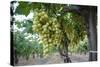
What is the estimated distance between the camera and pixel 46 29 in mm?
1474

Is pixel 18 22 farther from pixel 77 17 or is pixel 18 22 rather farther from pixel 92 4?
pixel 92 4

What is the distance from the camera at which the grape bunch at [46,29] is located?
1.45m

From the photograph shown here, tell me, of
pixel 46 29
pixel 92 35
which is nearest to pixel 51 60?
pixel 46 29

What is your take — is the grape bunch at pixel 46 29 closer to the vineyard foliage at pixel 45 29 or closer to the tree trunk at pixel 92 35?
the vineyard foliage at pixel 45 29

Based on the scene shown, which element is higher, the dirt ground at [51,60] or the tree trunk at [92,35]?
the tree trunk at [92,35]

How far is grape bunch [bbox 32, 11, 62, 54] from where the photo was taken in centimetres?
145

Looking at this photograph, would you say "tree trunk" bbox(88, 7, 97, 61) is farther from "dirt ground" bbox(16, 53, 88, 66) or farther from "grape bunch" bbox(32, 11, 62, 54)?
"grape bunch" bbox(32, 11, 62, 54)

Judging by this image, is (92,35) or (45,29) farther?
(92,35)

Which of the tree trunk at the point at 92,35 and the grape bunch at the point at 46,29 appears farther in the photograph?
the tree trunk at the point at 92,35

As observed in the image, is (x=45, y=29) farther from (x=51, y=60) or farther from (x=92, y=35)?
Answer: (x=92, y=35)

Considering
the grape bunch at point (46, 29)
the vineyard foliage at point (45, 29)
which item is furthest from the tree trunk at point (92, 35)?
the grape bunch at point (46, 29)

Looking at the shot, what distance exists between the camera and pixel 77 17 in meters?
1.57
